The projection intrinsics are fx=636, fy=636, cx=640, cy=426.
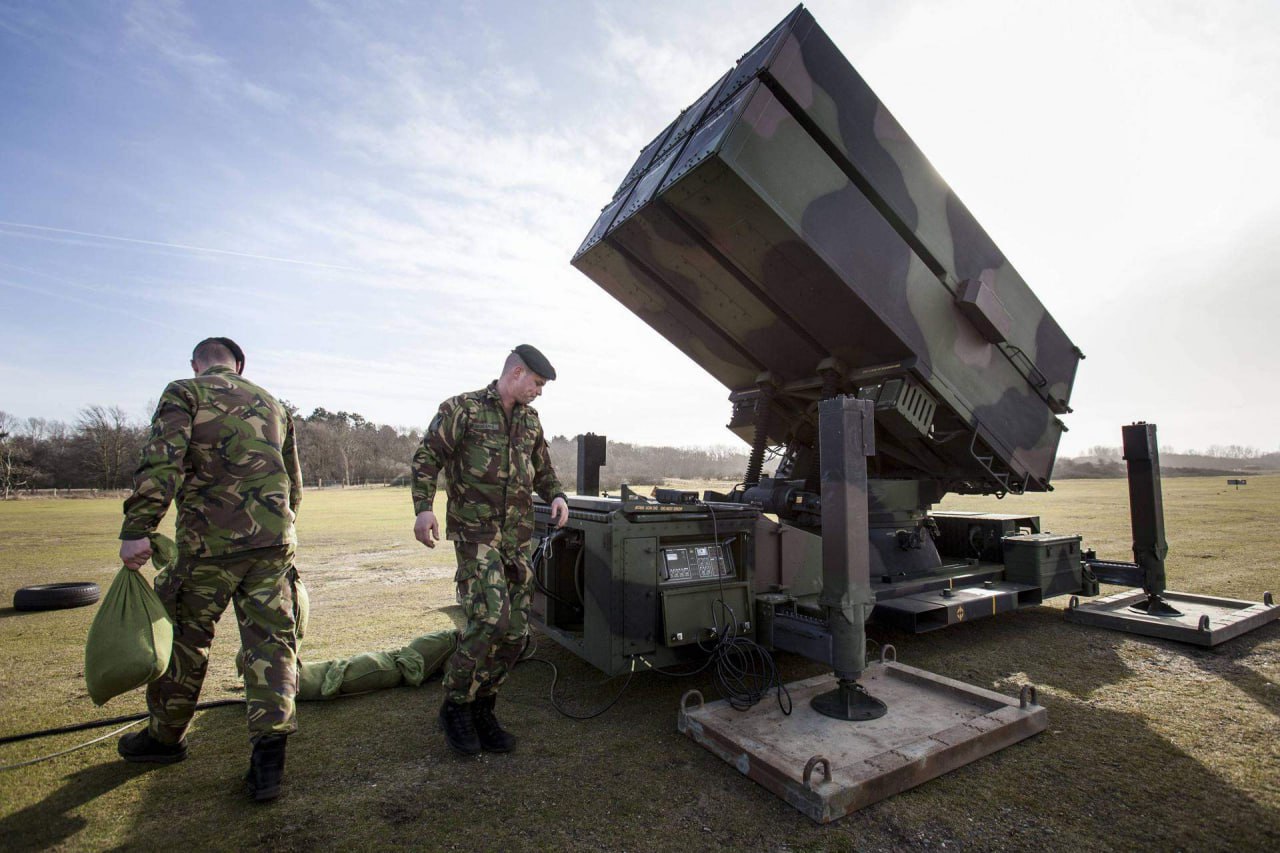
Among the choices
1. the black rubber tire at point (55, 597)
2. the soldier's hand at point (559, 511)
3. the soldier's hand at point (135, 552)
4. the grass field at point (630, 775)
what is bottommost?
the grass field at point (630, 775)

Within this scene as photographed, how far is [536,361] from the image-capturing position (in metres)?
3.35

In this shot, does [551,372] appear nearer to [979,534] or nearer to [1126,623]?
[979,534]

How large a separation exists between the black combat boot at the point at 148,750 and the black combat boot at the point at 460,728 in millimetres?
1215

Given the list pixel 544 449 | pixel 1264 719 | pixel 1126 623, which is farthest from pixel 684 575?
pixel 1126 623

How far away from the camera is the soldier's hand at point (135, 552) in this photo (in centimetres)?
254

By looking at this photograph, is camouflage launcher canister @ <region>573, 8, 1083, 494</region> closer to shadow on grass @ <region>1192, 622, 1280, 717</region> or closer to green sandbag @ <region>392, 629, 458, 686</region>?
shadow on grass @ <region>1192, 622, 1280, 717</region>

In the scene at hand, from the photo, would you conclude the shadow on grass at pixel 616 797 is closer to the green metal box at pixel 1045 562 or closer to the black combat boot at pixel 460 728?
the black combat boot at pixel 460 728

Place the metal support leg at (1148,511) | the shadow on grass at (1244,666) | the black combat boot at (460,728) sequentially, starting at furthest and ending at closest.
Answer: the metal support leg at (1148,511) < the shadow on grass at (1244,666) < the black combat boot at (460,728)

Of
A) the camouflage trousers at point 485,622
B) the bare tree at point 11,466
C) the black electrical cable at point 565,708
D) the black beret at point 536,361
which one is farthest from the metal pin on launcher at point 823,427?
the bare tree at point 11,466

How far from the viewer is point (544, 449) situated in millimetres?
3635

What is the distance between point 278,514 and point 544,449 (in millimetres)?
1351

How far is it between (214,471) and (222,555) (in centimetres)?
38

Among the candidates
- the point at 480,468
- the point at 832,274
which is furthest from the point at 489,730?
the point at 832,274

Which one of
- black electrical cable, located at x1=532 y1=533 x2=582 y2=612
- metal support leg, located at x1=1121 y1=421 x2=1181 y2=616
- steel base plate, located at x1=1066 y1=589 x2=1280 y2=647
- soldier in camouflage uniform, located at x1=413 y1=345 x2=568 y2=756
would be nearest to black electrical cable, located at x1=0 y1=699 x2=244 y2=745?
soldier in camouflage uniform, located at x1=413 y1=345 x2=568 y2=756
